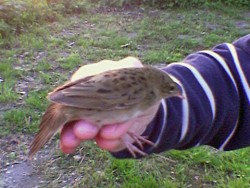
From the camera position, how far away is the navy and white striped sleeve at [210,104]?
1.82 meters

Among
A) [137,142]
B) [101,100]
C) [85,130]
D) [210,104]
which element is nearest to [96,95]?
[101,100]

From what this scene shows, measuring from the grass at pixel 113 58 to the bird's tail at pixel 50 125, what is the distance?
1455 millimetres

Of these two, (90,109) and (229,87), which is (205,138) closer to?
(229,87)

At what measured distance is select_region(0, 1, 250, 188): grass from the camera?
3.13m

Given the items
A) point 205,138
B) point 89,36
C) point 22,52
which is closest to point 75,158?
point 205,138

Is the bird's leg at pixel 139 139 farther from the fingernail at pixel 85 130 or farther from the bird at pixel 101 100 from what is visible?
the fingernail at pixel 85 130

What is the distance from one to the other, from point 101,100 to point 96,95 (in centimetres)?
2

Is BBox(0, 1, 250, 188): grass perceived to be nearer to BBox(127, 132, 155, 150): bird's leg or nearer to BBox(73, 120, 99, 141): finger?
BBox(127, 132, 155, 150): bird's leg

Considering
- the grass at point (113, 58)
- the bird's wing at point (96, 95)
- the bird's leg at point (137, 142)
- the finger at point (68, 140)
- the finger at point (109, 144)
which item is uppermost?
the bird's wing at point (96, 95)

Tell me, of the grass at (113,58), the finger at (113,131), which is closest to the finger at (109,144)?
the finger at (113,131)

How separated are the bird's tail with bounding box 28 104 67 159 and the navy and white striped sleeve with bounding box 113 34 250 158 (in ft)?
1.16

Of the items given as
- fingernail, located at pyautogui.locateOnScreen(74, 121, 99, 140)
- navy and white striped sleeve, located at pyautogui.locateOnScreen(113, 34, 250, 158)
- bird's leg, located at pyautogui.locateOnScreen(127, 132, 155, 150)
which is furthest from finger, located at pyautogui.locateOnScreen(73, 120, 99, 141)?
navy and white striped sleeve, located at pyautogui.locateOnScreen(113, 34, 250, 158)

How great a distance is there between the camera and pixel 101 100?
1.57m

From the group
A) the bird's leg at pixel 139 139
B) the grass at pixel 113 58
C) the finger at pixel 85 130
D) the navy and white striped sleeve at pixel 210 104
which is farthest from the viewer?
the grass at pixel 113 58
